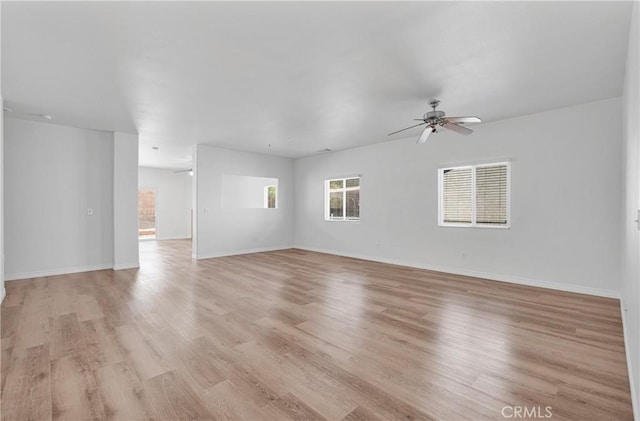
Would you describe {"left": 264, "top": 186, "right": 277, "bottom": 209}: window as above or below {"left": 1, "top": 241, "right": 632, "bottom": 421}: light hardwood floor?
above

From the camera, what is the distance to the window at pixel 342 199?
285 inches

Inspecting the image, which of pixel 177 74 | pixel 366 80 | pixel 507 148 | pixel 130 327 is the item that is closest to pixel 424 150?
pixel 507 148

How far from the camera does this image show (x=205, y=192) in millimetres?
6859

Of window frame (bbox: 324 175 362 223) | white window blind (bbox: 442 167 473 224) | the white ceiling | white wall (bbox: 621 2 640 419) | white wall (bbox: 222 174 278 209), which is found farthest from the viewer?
white wall (bbox: 222 174 278 209)

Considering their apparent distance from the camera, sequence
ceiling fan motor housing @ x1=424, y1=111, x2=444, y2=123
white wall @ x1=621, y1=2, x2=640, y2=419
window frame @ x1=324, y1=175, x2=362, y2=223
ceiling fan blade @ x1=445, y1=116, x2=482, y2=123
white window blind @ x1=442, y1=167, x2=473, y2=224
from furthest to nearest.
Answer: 1. window frame @ x1=324, y1=175, x2=362, y2=223
2. white window blind @ x1=442, y1=167, x2=473, y2=224
3. ceiling fan motor housing @ x1=424, y1=111, x2=444, y2=123
4. ceiling fan blade @ x1=445, y1=116, x2=482, y2=123
5. white wall @ x1=621, y1=2, x2=640, y2=419

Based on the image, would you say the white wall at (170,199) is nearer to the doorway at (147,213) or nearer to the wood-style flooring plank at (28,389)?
the doorway at (147,213)

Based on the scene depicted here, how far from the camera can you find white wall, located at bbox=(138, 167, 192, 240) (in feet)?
34.7

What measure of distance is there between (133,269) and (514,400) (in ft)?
20.0

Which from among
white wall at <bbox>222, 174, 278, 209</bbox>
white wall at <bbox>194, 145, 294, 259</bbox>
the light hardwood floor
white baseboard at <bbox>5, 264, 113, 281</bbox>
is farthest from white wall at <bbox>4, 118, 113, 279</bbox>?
white wall at <bbox>222, 174, 278, 209</bbox>

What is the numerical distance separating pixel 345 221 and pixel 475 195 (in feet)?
10.0

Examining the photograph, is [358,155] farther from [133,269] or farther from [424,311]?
[133,269]

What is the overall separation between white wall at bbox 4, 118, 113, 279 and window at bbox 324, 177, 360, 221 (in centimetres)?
485

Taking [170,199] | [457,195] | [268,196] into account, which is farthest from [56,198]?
[457,195]

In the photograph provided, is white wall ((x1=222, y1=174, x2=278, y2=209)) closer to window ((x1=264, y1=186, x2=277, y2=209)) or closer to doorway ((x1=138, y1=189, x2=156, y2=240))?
window ((x1=264, y1=186, x2=277, y2=209))
